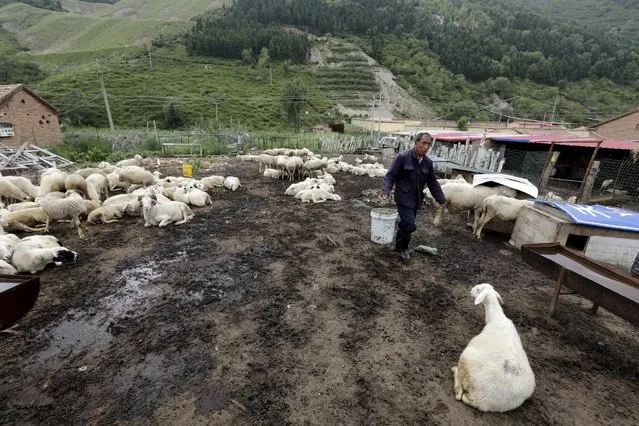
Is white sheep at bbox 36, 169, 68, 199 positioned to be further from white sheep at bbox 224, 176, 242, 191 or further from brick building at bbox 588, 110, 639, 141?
brick building at bbox 588, 110, 639, 141

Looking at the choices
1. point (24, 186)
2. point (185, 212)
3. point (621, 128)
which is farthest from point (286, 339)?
point (621, 128)

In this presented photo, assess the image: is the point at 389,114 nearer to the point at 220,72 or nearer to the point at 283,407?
the point at 220,72

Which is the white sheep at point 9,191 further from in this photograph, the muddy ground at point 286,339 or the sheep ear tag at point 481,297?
the sheep ear tag at point 481,297

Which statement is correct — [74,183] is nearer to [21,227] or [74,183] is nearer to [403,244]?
[21,227]

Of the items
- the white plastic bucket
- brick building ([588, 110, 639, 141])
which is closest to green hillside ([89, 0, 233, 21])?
brick building ([588, 110, 639, 141])

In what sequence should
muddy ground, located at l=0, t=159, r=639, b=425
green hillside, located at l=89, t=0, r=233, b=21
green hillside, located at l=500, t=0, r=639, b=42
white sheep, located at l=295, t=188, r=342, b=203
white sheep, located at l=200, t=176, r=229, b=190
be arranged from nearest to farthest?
1. muddy ground, located at l=0, t=159, r=639, b=425
2. white sheep, located at l=295, t=188, r=342, b=203
3. white sheep, located at l=200, t=176, r=229, b=190
4. green hillside, located at l=500, t=0, r=639, b=42
5. green hillside, located at l=89, t=0, r=233, b=21

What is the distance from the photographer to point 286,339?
12.5 feet

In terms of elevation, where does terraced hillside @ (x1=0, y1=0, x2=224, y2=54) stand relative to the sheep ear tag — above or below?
above

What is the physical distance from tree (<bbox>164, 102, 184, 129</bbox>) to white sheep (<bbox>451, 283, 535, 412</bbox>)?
176ft

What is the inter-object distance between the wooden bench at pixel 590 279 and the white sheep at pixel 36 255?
7.69 meters

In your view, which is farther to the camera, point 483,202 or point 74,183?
point 74,183

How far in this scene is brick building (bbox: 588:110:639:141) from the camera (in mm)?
23516

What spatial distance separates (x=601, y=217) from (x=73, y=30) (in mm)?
165026

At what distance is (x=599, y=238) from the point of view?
5543 millimetres
